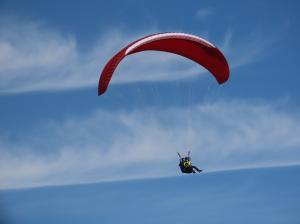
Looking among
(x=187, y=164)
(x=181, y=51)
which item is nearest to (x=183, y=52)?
(x=181, y=51)

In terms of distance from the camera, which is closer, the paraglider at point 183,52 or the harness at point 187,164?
the paraglider at point 183,52

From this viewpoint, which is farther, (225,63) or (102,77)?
(225,63)

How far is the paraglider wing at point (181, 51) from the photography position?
3328 cm

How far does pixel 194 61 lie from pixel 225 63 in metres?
1.98

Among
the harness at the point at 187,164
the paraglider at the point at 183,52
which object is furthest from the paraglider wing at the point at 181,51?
the harness at the point at 187,164

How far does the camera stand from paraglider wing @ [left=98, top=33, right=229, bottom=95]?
33281mm

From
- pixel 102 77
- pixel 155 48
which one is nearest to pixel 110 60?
pixel 102 77

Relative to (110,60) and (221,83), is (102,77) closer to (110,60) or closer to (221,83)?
(110,60)

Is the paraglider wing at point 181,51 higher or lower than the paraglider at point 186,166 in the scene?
higher

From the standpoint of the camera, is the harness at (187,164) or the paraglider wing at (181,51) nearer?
the paraglider wing at (181,51)

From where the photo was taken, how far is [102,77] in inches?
1310

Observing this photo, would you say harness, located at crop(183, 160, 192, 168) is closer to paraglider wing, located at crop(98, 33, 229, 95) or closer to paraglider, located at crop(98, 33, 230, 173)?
paraglider, located at crop(98, 33, 230, 173)

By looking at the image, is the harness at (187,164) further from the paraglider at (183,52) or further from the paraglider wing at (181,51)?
the paraglider wing at (181,51)

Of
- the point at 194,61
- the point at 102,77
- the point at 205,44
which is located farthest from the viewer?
the point at 194,61
